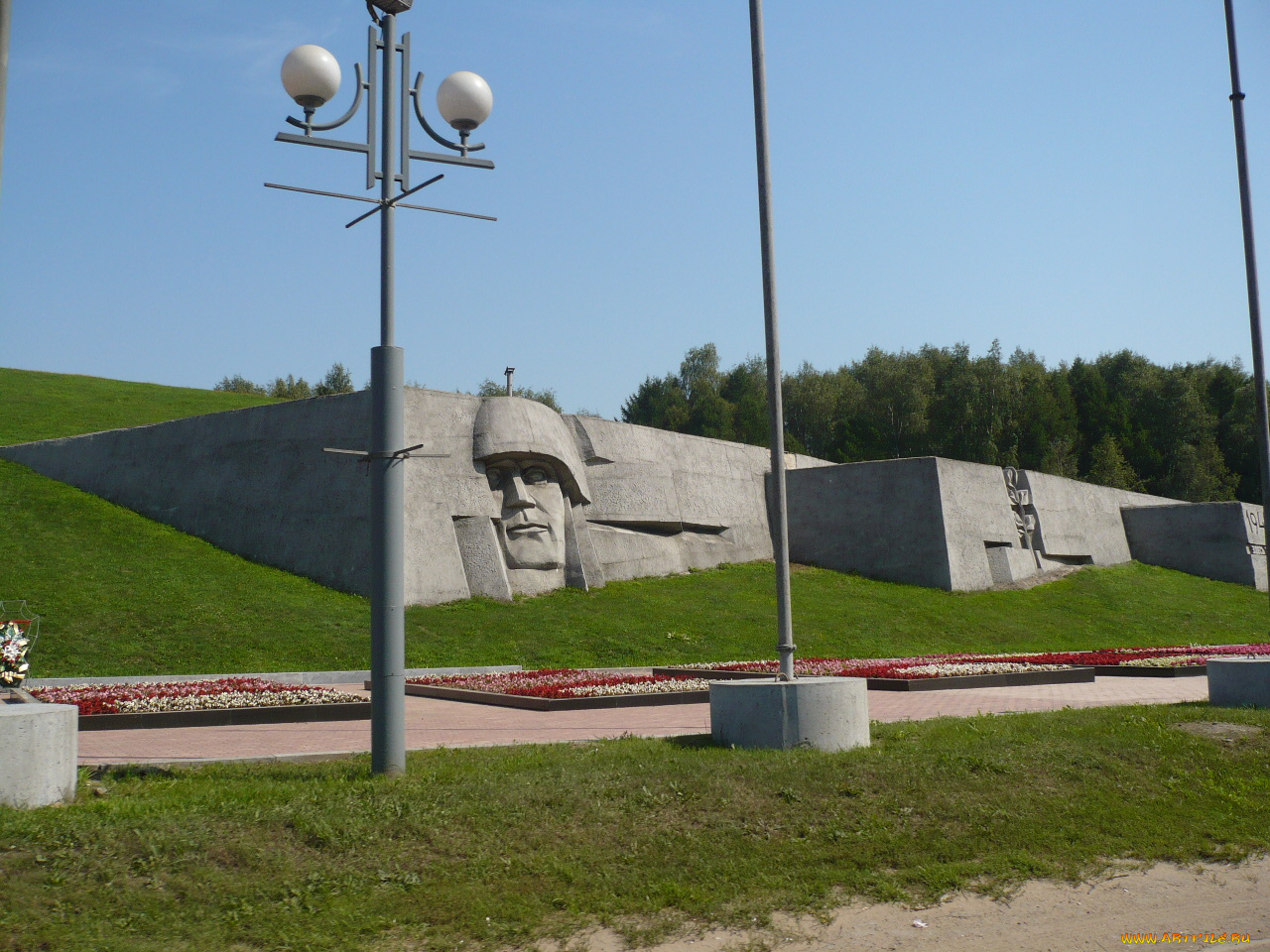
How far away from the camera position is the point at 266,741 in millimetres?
10078

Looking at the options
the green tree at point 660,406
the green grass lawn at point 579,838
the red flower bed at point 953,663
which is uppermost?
the green tree at point 660,406

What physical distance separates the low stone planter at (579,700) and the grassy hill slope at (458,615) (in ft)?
14.2

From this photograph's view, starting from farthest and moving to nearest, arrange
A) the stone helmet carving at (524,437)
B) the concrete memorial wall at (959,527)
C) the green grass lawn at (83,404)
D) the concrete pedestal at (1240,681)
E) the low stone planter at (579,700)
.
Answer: the green grass lawn at (83,404) → the concrete memorial wall at (959,527) → the stone helmet carving at (524,437) → the low stone planter at (579,700) → the concrete pedestal at (1240,681)

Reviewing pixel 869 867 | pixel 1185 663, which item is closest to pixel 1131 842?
pixel 869 867

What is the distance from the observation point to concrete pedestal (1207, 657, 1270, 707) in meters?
10.1

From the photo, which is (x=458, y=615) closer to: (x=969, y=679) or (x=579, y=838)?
(x=969, y=679)

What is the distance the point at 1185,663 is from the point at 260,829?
16519 mm

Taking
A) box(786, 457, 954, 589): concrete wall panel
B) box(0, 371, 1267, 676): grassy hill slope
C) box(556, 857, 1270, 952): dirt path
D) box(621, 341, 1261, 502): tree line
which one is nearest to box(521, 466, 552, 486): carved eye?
box(0, 371, 1267, 676): grassy hill slope

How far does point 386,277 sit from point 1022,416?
190 feet

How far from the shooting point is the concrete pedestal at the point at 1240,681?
10094 mm

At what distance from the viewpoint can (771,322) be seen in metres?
8.98

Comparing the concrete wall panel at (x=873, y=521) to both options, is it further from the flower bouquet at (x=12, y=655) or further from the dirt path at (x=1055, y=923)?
the dirt path at (x=1055, y=923)

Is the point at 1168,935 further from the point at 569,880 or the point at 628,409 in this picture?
the point at 628,409

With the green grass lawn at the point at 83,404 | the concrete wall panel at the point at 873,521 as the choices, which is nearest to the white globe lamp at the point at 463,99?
the concrete wall panel at the point at 873,521
